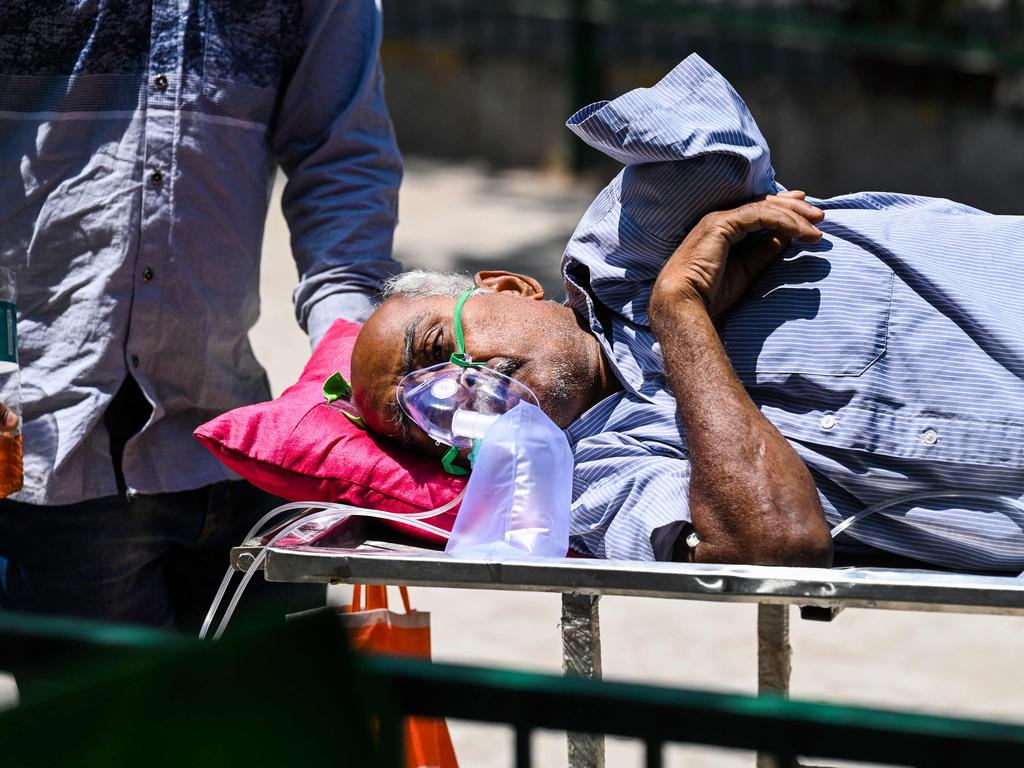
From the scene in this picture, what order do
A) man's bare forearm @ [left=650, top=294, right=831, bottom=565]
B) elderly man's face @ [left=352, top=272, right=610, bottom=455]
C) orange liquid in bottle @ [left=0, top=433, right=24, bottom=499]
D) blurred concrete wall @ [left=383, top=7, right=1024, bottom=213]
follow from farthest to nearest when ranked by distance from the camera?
blurred concrete wall @ [left=383, top=7, right=1024, bottom=213], elderly man's face @ [left=352, top=272, right=610, bottom=455], orange liquid in bottle @ [left=0, top=433, right=24, bottom=499], man's bare forearm @ [left=650, top=294, right=831, bottom=565]

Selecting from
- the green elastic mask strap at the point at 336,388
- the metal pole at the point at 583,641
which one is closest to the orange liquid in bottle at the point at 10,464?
the green elastic mask strap at the point at 336,388

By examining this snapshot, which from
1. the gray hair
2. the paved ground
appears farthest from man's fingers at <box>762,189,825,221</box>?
the paved ground

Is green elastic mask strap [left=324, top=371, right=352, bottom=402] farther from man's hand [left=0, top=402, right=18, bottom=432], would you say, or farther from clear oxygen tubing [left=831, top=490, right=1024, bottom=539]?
clear oxygen tubing [left=831, top=490, right=1024, bottom=539]

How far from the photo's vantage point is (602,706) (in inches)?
37.9

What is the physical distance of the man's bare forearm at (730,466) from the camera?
215 cm

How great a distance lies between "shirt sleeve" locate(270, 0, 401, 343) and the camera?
271 cm

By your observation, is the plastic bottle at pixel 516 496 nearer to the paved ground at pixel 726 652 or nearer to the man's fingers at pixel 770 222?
the man's fingers at pixel 770 222

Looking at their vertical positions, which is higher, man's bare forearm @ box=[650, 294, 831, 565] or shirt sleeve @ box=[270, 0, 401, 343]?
shirt sleeve @ box=[270, 0, 401, 343]

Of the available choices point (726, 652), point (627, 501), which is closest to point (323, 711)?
point (627, 501)

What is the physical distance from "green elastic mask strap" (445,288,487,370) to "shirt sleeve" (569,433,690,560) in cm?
28

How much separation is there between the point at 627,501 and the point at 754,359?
364mm

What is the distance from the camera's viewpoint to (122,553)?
8.42ft

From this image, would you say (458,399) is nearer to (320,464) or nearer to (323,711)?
(320,464)

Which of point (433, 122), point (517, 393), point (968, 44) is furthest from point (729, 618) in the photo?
point (433, 122)
